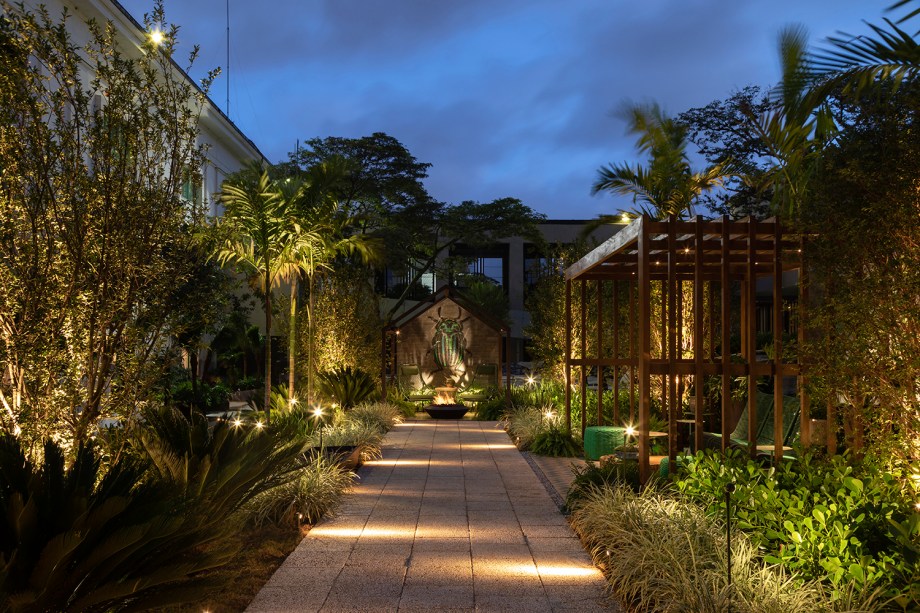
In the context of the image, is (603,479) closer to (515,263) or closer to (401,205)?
(401,205)

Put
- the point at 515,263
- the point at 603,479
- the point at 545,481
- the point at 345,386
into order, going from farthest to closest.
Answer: the point at 515,263
the point at 345,386
the point at 545,481
the point at 603,479

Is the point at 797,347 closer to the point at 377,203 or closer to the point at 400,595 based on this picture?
the point at 400,595

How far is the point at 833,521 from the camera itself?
15.8 ft

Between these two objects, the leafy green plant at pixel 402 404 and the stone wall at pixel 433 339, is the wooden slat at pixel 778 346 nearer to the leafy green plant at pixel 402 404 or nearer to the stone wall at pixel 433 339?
the leafy green plant at pixel 402 404

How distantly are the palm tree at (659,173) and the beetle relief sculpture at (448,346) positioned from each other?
29.4ft

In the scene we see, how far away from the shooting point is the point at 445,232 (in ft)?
88.9

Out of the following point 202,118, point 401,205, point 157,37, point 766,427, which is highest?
point 202,118

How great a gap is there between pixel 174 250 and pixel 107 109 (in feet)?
3.28

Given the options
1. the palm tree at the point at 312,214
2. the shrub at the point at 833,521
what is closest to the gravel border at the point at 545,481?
the shrub at the point at 833,521

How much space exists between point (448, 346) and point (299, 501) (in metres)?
15.3

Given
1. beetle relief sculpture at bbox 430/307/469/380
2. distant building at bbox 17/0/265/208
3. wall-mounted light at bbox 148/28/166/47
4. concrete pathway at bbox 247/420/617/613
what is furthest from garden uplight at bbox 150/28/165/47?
beetle relief sculpture at bbox 430/307/469/380

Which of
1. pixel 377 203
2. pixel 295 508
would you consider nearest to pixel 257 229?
pixel 295 508

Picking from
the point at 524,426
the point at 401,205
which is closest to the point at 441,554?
the point at 524,426

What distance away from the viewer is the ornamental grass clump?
4.38m
